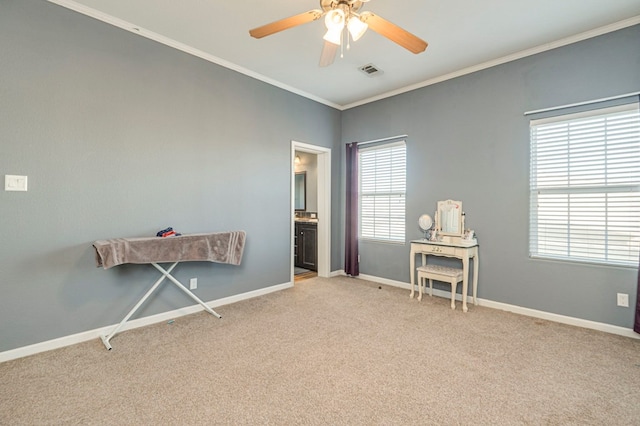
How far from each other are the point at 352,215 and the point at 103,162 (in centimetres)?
321

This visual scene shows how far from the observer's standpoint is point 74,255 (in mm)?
2545

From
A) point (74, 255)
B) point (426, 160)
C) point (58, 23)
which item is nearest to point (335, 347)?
point (74, 255)

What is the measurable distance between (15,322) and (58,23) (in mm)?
2347

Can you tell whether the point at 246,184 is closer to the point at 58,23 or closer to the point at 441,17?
the point at 58,23

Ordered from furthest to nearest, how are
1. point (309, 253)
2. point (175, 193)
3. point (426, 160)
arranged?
point (309, 253) < point (426, 160) < point (175, 193)

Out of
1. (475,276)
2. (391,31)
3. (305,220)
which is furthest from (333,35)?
(305,220)

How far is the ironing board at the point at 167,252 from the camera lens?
2432 mm

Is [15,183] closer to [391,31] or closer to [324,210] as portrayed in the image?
[391,31]

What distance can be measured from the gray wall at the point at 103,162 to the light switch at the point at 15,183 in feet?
0.13

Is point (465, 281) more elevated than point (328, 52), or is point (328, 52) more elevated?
point (328, 52)

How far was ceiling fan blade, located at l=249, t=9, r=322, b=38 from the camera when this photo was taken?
1934mm

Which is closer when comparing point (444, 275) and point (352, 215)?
point (444, 275)

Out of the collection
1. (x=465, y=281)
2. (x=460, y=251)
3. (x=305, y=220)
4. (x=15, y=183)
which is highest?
(x=15, y=183)

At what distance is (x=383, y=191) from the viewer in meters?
4.54
